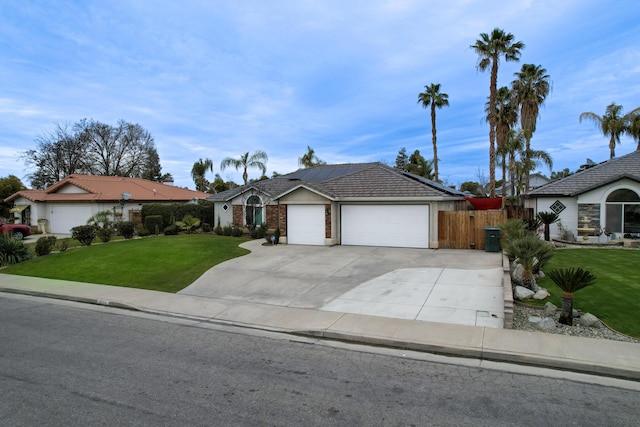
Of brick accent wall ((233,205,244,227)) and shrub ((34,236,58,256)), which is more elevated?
brick accent wall ((233,205,244,227))

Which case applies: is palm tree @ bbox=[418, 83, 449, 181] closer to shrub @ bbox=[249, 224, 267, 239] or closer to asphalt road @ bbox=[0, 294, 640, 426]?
shrub @ bbox=[249, 224, 267, 239]

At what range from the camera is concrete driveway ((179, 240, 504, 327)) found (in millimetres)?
9375

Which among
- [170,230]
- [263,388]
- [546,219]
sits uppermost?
[546,219]

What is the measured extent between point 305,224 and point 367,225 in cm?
331

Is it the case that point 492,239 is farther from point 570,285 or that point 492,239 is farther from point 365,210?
point 570,285

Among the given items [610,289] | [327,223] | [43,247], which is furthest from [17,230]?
[610,289]

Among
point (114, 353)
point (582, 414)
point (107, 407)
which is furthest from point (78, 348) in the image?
point (582, 414)

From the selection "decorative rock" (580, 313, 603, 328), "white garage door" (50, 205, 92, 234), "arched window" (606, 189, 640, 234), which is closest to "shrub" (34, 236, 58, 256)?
"white garage door" (50, 205, 92, 234)

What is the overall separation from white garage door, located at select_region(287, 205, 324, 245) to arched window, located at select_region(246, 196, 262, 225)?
4835 mm

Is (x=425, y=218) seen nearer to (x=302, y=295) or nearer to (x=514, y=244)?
(x=514, y=244)

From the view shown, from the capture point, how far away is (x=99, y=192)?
31.6 metres

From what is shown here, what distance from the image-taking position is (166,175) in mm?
70250

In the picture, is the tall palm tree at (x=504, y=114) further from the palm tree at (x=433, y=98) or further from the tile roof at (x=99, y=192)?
the tile roof at (x=99, y=192)

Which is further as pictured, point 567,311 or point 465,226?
point 465,226
